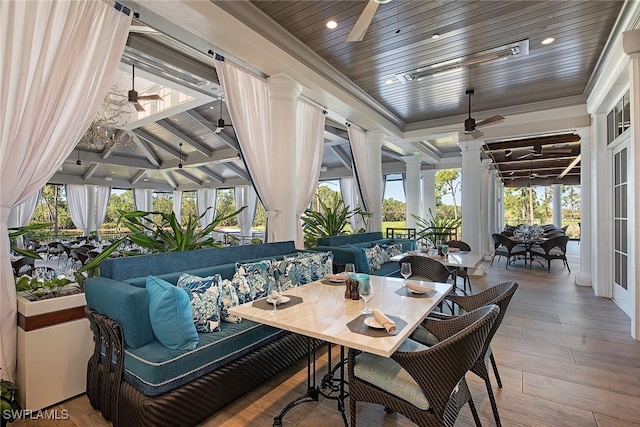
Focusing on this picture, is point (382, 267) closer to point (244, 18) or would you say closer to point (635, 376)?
point (635, 376)

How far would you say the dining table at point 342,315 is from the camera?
151 centimetres

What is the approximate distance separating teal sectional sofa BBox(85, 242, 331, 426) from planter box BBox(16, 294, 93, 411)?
0.60 ft

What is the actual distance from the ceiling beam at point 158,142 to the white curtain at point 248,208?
9.85ft

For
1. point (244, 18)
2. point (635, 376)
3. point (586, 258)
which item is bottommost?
point (635, 376)

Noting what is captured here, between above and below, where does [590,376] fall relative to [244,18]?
below

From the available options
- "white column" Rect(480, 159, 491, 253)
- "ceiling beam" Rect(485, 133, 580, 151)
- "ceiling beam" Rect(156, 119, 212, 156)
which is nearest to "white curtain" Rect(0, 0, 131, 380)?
"ceiling beam" Rect(156, 119, 212, 156)

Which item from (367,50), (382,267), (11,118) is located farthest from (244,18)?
(382,267)

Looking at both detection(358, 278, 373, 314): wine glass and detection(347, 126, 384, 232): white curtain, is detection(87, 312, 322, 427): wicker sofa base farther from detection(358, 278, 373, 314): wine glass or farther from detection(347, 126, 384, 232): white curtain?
detection(347, 126, 384, 232): white curtain

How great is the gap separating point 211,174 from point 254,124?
9146mm

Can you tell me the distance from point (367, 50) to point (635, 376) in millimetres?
4181

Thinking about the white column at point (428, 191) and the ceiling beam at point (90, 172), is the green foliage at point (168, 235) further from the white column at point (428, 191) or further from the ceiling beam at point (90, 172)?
the ceiling beam at point (90, 172)

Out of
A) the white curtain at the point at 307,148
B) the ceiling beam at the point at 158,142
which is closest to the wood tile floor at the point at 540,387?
the white curtain at the point at 307,148

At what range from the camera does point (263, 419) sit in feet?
6.65

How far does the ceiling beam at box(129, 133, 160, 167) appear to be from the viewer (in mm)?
9190
